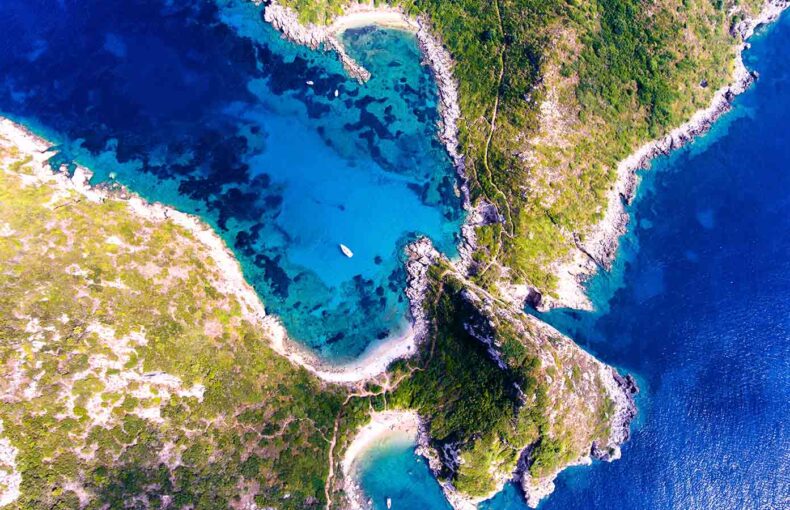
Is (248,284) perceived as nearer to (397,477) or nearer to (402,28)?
(397,477)

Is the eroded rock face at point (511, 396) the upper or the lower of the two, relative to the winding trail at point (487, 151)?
lower

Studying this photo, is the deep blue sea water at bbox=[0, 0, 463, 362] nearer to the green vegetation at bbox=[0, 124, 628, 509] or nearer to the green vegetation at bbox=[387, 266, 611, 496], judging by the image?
the green vegetation at bbox=[0, 124, 628, 509]

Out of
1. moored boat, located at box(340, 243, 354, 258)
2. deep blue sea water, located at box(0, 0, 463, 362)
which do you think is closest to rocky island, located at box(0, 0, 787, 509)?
deep blue sea water, located at box(0, 0, 463, 362)

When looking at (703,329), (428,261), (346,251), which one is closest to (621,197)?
(703,329)

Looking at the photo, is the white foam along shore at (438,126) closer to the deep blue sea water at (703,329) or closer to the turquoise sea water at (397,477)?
the turquoise sea water at (397,477)

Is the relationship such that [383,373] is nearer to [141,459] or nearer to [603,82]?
[141,459]

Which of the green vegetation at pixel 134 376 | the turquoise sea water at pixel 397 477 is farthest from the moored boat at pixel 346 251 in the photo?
the turquoise sea water at pixel 397 477

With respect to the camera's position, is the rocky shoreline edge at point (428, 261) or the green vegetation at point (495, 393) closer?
the green vegetation at point (495, 393)
